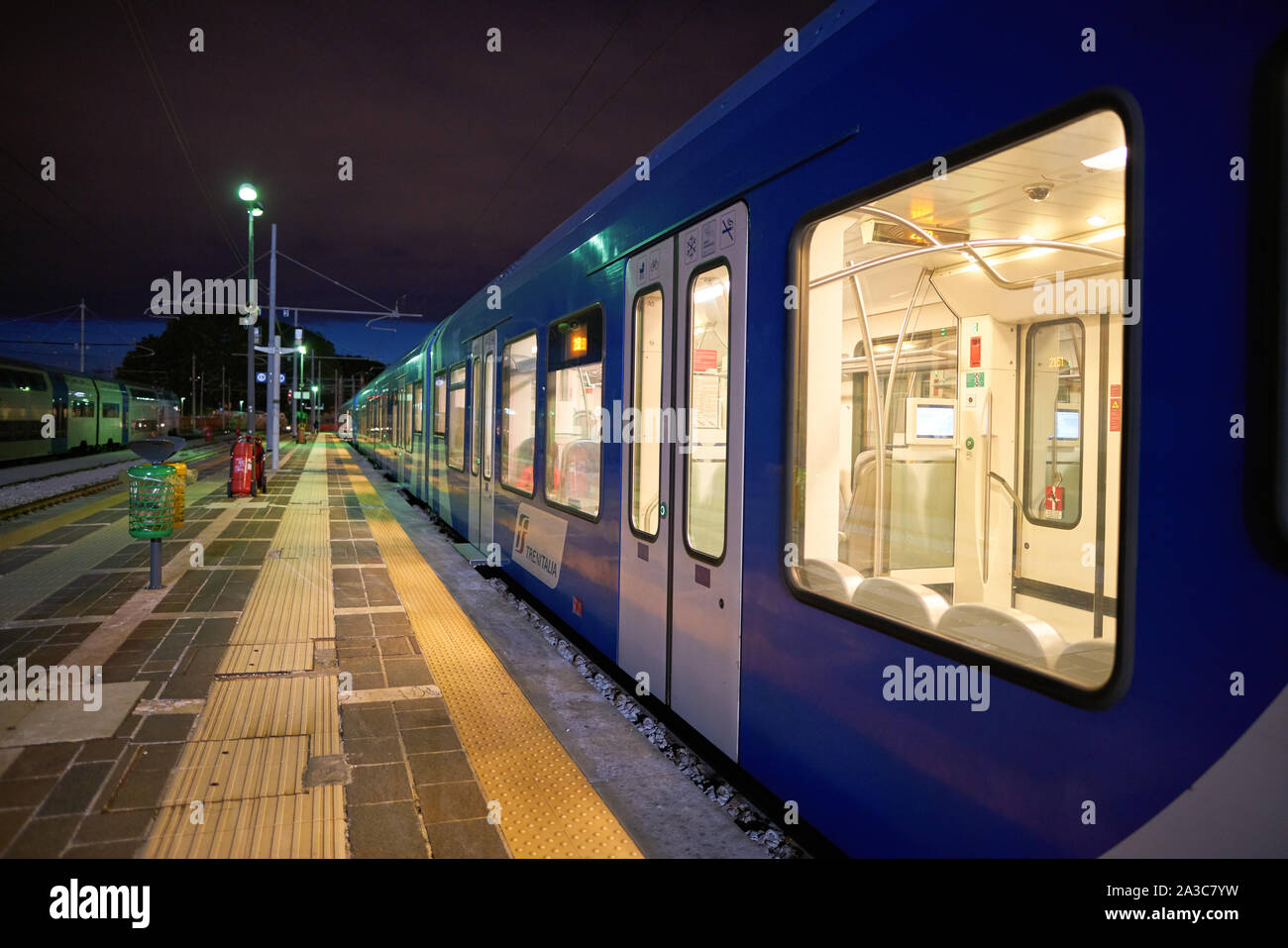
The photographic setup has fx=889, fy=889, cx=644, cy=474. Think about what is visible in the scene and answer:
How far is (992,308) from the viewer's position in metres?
5.44

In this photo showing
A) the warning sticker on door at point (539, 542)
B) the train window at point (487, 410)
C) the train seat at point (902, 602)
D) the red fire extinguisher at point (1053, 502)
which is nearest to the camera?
the train seat at point (902, 602)

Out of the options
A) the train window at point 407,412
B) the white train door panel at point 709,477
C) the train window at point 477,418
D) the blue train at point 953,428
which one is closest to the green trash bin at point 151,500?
the blue train at point 953,428

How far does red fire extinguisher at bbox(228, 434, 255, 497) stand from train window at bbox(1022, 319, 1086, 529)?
13.9 meters

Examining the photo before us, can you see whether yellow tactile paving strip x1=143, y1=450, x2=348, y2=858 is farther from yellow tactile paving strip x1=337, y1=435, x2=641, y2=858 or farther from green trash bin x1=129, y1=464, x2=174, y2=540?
green trash bin x1=129, y1=464, x2=174, y2=540

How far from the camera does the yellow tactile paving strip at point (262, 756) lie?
3.22m

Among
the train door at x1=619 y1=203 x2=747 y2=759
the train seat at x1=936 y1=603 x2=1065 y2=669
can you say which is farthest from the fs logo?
the train seat at x1=936 y1=603 x2=1065 y2=669

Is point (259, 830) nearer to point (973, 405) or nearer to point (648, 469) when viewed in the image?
point (648, 469)

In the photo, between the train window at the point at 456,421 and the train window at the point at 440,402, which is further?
the train window at the point at 440,402

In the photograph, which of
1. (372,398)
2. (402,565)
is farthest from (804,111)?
(372,398)

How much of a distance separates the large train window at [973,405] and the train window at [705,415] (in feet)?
1.86

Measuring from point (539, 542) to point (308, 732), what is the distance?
2.75 m

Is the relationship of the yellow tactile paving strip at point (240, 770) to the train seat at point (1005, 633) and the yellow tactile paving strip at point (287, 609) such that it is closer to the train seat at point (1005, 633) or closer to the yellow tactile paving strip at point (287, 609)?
the yellow tactile paving strip at point (287, 609)
